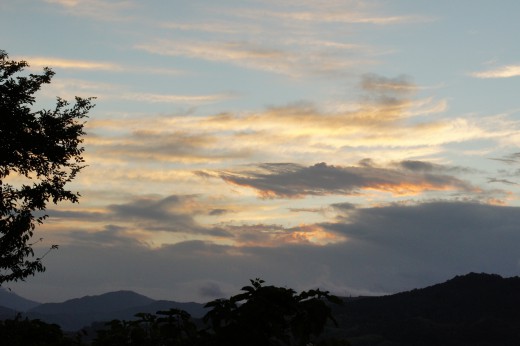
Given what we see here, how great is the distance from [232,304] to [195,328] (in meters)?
1.55

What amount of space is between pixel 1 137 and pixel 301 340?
34.2 metres

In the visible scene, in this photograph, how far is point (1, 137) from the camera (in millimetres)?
40625

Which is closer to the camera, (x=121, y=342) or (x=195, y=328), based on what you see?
(x=195, y=328)

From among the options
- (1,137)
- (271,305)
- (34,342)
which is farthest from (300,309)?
(1,137)

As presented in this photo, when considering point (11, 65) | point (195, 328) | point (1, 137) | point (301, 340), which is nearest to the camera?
point (301, 340)

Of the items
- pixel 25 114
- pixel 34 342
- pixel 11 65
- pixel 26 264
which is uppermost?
pixel 11 65

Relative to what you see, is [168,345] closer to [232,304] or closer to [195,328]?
[195,328]

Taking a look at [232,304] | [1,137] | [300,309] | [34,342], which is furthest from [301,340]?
[1,137]

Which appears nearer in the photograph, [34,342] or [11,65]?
[34,342]

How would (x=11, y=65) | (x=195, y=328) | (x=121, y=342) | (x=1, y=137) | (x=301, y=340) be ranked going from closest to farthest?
1. (x=301, y=340)
2. (x=195, y=328)
3. (x=121, y=342)
4. (x=1, y=137)
5. (x=11, y=65)

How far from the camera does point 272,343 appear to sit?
11391mm

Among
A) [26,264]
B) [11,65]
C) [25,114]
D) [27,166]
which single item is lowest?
[26,264]

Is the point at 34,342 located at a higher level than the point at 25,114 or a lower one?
lower

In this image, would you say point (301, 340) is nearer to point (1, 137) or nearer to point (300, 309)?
point (300, 309)
